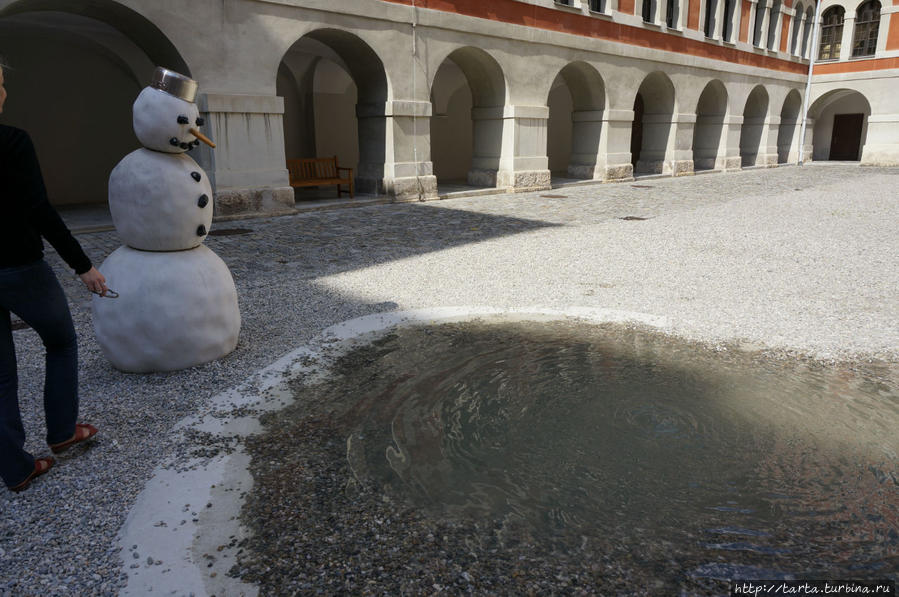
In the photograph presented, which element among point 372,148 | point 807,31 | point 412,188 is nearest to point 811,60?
point 807,31

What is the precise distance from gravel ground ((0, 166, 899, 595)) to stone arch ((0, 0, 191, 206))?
4.69 meters

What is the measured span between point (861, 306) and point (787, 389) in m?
2.33

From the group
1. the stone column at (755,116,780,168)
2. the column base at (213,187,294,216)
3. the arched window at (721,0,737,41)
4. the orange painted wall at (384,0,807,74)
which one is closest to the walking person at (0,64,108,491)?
the column base at (213,187,294,216)

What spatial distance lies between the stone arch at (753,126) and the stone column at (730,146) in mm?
2041

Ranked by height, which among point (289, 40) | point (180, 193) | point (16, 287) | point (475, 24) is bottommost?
point (16, 287)

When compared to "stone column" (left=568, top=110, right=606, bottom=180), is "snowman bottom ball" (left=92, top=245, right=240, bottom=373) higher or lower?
lower

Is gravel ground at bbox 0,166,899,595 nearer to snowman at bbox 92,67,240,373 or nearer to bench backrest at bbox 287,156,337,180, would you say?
snowman at bbox 92,67,240,373

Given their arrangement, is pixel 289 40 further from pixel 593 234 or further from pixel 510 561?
pixel 510 561

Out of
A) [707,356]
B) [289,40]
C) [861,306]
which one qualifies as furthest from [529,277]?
[289,40]

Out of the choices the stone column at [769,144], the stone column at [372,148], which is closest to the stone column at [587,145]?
the stone column at [372,148]

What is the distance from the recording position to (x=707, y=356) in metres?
4.14

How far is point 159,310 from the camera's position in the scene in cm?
373

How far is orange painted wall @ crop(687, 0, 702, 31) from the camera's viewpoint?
1900cm

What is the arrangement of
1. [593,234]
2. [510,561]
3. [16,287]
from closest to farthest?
[510,561], [16,287], [593,234]
